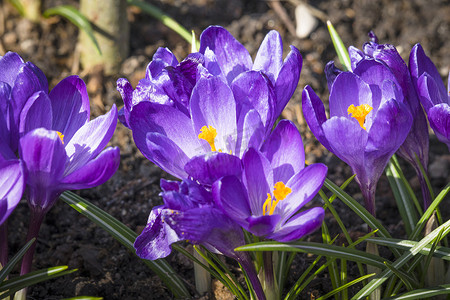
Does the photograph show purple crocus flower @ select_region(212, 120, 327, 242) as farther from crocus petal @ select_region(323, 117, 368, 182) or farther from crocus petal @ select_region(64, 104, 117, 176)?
crocus petal @ select_region(64, 104, 117, 176)

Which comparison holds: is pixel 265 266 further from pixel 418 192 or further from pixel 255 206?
pixel 418 192

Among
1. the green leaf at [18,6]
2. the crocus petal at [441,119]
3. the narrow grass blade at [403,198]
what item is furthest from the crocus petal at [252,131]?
the green leaf at [18,6]

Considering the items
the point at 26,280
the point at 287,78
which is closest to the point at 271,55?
the point at 287,78

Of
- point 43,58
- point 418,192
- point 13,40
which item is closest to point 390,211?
point 418,192

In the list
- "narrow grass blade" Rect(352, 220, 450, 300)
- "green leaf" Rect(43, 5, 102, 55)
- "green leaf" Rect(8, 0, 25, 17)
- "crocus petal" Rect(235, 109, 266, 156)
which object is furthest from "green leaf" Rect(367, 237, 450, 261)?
"green leaf" Rect(8, 0, 25, 17)

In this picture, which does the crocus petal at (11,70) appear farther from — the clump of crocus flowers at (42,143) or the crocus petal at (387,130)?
the crocus petal at (387,130)
